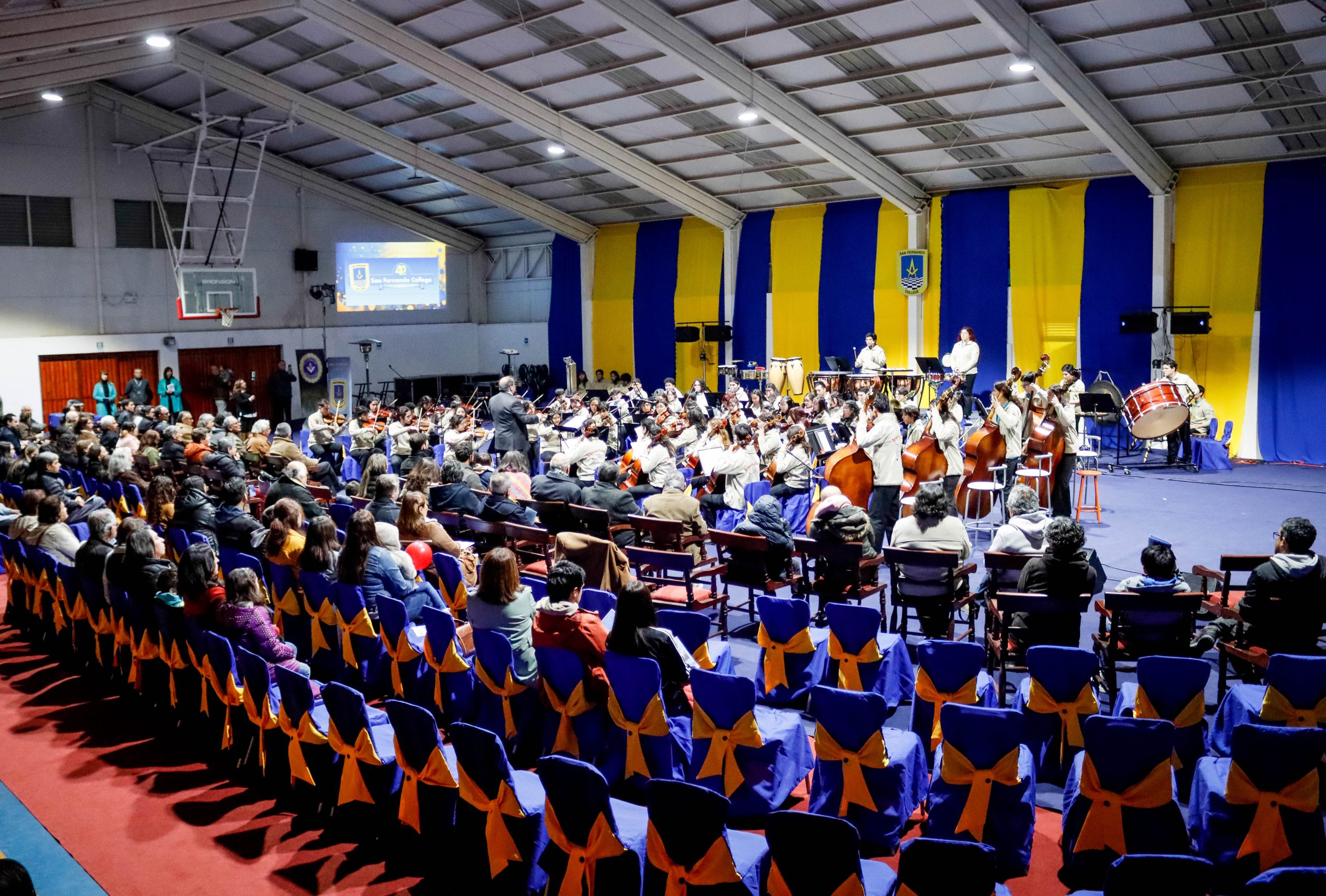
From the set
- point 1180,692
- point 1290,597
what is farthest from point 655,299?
point 1180,692

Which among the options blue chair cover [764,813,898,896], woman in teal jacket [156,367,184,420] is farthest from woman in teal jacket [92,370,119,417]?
blue chair cover [764,813,898,896]

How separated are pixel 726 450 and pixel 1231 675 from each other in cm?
472

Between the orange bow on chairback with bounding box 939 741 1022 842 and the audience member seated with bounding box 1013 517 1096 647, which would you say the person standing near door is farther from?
the orange bow on chairback with bounding box 939 741 1022 842

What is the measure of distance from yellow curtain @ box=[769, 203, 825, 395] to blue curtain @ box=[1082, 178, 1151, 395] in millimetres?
5119

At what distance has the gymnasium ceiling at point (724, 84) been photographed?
37.6 feet

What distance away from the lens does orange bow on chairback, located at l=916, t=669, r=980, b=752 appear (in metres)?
4.22

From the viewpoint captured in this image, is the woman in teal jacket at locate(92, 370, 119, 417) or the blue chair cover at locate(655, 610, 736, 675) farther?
the woman in teal jacket at locate(92, 370, 119, 417)

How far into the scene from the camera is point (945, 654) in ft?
13.8

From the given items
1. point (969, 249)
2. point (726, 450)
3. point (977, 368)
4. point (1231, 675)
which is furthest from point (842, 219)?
point (1231, 675)

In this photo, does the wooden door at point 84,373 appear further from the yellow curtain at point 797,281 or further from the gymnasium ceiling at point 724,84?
the yellow curtain at point 797,281

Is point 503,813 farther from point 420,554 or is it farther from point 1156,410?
point 1156,410

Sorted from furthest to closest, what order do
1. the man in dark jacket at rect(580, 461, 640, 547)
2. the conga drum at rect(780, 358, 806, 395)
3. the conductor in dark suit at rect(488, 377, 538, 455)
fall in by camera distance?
1. the conga drum at rect(780, 358, 806, 395)
2. the conductor in dark suit at rect(488, 377, 538, 455)
3. the man in dark jacket at rect(580, 461, 640, 547)

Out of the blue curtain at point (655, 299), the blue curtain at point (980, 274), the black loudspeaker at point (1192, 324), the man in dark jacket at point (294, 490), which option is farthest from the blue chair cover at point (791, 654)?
the blue curtain at point (655, 299)

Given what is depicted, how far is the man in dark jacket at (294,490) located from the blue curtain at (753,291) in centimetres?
1345
